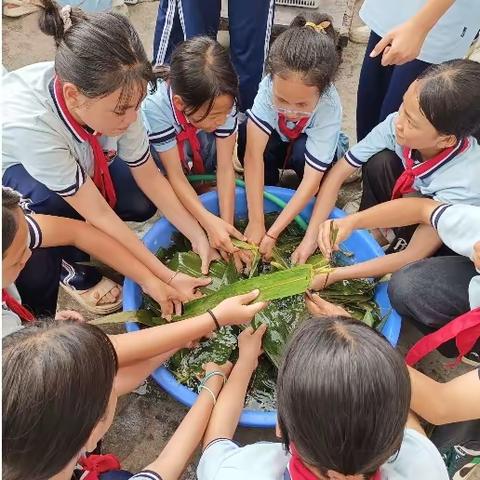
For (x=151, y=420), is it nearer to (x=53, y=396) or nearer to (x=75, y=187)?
(x=75, y=187)

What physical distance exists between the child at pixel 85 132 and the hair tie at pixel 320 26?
2.15 feet

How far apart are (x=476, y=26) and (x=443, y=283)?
928 millimetres

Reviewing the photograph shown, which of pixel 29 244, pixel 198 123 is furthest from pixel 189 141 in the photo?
pixel 29 244

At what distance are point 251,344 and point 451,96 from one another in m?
0.99

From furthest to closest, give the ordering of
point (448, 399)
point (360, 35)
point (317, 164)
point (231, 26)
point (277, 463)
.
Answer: point (360, 35) < point (231, 26) < point (317, 164) < point (448, 399) < point (277, 463)

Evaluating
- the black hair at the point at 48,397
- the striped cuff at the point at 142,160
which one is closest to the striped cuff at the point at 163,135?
the striped cuff at the point at 142,160

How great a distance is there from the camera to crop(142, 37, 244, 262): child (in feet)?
6.04

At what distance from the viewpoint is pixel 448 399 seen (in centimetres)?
151

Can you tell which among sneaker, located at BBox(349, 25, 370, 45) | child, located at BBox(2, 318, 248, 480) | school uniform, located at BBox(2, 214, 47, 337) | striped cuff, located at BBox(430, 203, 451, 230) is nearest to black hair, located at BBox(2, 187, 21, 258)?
school uniform, located at BBox(2, 214, 47, 337)

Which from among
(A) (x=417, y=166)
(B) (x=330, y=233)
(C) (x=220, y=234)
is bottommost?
(C) (x=220, y=234)

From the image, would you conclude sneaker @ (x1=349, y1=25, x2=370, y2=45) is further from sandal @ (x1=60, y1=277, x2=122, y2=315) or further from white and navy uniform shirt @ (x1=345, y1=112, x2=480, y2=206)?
sandal @ (x1=60, y1=277, x2=122, y2=315)

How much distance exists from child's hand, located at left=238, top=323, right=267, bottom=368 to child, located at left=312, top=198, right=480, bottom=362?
12.0 inches

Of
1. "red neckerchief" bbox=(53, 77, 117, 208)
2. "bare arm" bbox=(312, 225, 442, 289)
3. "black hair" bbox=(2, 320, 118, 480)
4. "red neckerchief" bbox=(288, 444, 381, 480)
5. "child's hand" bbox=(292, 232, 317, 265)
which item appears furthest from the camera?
"child's hand" bbox=(292, 232, 317, 265)

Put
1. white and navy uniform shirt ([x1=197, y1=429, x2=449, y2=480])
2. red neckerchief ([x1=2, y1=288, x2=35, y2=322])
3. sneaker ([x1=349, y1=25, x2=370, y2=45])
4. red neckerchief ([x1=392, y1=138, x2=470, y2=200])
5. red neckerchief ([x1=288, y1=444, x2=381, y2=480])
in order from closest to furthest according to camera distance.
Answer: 1. red neckerchief ([x1=288, y1=444, x2=381, y2=480])
2. white and navy uniform shirt ([x1=197, y1=429, x2=449, y2=480])
3. red neckerchief ([x1=2, y1=288, x2=35, y2=322])
4. red neckerchief ([x1=392, y1=138, x2=470, y2=200])
5. sneaker ([x1=349, y1=25, x2=370, y2=45])
